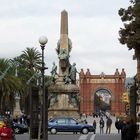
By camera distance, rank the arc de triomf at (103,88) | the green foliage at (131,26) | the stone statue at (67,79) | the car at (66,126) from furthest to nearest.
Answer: the arc de triomf at (103,88) < the stone statue at (67,79) < the car at (66,126) < the green foliage at (131,26)

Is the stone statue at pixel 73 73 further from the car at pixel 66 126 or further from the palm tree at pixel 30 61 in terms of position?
the palm tree at pixel 30 61

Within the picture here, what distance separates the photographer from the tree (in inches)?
1056

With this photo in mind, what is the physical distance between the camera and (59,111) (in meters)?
60.0

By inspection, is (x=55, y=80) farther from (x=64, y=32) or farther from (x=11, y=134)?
(x=11, y=134)

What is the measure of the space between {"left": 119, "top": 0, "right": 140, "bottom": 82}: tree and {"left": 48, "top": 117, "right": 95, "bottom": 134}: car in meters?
19.3

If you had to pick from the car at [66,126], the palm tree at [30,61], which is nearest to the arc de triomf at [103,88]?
the palm tree at [30,61]

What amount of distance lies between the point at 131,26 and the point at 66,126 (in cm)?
2092

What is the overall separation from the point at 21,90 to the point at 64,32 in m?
24.3

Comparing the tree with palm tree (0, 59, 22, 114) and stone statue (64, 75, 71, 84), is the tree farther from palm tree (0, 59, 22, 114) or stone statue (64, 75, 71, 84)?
palm tree (0, 59, 22, 114)

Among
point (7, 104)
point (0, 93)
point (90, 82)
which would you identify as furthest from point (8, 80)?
point (90, 82)

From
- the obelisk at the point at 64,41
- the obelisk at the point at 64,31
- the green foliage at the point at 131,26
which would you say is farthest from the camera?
the obelisk at the point at 64,31

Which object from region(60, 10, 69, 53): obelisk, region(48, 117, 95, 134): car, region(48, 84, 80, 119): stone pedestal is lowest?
region(48, 117, 95, 134): car

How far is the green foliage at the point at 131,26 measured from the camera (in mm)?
26812

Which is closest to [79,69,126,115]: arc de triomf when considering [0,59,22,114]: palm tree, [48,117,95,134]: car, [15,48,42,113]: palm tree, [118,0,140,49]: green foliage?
[15,48,42,113]: palm tree
